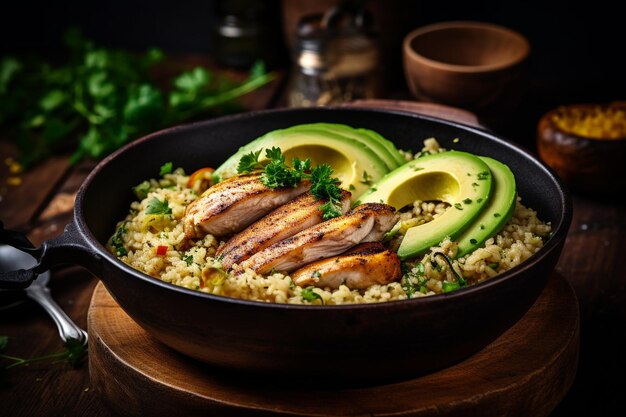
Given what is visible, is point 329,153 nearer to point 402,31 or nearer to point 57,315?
point 57,315

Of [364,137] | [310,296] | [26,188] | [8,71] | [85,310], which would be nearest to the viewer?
[310,296]

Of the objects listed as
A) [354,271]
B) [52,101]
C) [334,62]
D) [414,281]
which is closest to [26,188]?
[52,101]

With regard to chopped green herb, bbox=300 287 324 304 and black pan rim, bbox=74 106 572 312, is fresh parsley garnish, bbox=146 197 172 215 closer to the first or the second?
black pan rim, bbox=74 106 572 312

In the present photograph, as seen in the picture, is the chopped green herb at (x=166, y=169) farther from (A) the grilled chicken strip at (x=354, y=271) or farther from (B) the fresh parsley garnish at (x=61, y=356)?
(A) the grilled chicken strip at (x=354, y=271)

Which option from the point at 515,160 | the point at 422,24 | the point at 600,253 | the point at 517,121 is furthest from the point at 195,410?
the point at 422,24

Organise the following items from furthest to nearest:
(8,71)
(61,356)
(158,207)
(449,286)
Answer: (8,71) → (61,356) → (158,207) → (449,286)

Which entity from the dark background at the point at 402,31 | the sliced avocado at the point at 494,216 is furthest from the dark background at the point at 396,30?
the sliced avocado at the point at 494,216

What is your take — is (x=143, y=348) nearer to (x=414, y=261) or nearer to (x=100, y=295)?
(x=100, y=295)
